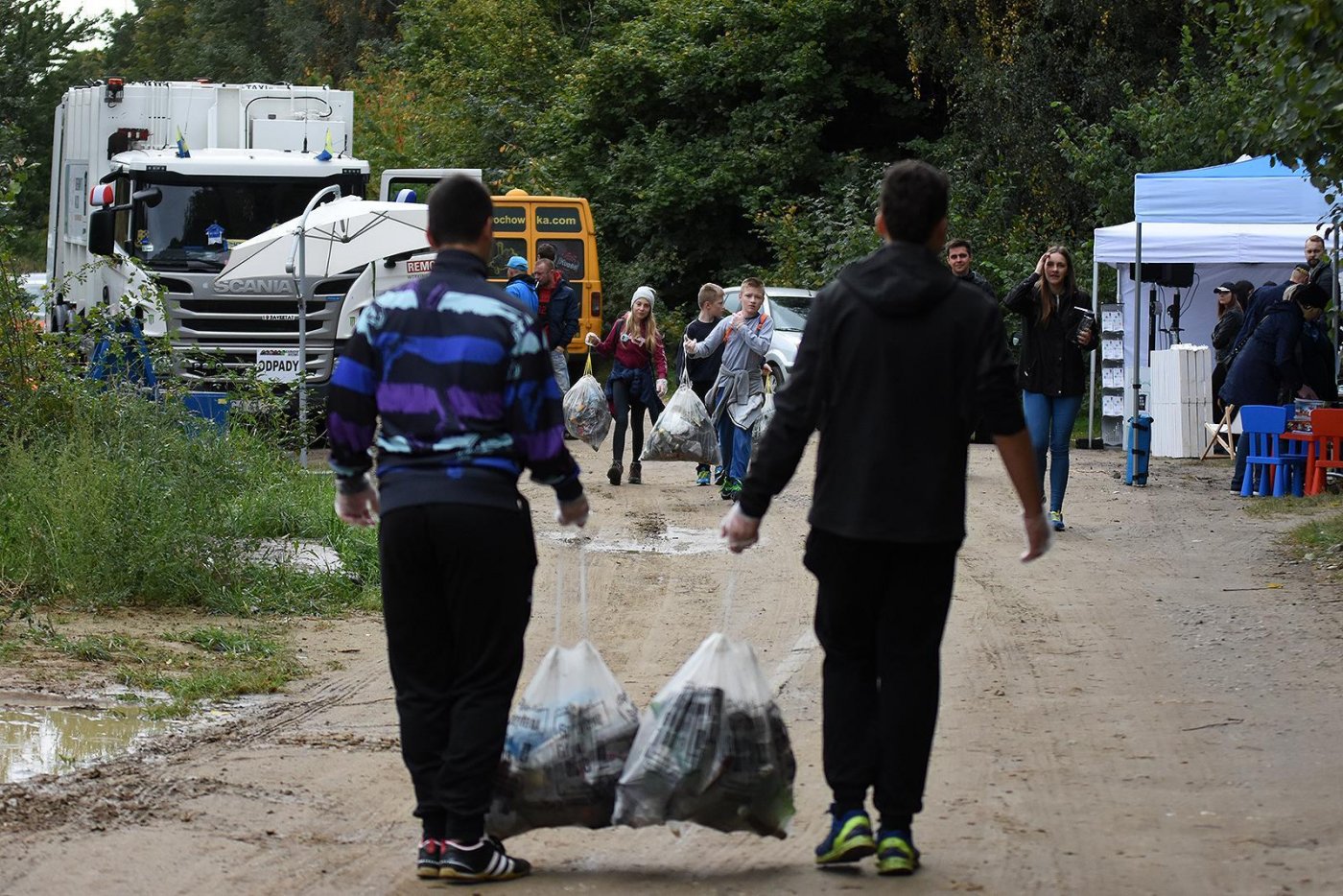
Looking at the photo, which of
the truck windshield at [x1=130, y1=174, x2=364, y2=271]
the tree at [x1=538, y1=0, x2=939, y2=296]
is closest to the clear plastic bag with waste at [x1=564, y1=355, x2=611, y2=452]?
the truck windshield at [x1=130, y1=174, x2=364, y2=271]

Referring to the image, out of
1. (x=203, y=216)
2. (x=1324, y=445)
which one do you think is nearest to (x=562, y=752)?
(x=1324, y=445)

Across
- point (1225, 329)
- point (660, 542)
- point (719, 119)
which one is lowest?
point (660, 542)

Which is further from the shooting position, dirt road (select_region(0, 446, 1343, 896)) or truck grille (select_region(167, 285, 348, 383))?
truck grille (select_region(167, 285, 348, 383))

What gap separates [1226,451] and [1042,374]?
7.36 meters

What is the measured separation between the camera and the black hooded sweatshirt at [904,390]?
15.0 feet

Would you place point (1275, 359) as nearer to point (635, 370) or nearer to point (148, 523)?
point (635, 370)

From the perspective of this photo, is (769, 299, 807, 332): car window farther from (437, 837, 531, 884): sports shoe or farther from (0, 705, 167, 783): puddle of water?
(437, 837, 531, 884): sports shoe

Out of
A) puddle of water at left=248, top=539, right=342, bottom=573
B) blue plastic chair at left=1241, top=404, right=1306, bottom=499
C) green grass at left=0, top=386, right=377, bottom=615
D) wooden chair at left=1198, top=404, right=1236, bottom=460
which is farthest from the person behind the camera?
wooden chair at left=1198, top=404, right=1236, bottom=460

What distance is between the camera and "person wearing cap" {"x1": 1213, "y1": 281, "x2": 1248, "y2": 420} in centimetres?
1748

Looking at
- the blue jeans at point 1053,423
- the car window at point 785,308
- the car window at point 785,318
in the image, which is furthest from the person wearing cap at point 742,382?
the car window at point 785,318

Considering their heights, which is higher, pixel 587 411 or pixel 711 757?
pixel 587 411

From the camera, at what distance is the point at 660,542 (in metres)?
12.0

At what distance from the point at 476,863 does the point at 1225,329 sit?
14.4m

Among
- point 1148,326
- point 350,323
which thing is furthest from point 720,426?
point 1148,326
